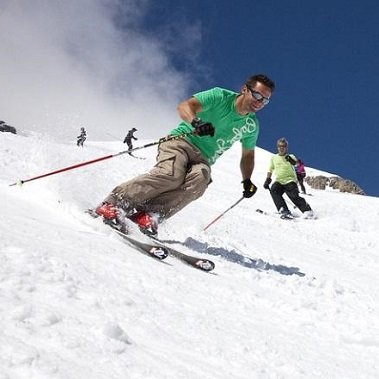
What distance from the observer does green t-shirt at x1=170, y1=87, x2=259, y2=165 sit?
19.7 feet

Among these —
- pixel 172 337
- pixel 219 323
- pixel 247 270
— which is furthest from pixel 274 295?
pixel 172 337

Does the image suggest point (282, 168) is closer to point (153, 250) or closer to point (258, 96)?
point (258, 96)

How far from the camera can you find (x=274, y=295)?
3.98m

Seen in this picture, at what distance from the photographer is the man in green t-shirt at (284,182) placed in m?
13.1

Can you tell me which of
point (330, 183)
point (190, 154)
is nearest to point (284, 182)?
point (190, 154)

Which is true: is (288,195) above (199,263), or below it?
above

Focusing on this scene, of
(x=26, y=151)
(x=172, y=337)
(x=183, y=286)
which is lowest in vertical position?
(x=172, y=337)

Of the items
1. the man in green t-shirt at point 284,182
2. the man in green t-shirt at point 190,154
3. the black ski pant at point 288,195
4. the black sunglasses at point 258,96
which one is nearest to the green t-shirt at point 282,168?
the man in green t-shirt at point 284,182

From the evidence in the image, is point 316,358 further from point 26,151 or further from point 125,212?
point 26,151

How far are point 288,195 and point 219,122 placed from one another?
754 cm

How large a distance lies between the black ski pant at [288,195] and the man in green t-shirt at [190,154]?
276 inches

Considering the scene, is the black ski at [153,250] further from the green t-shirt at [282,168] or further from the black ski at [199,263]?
the green t-shirt at [282,168]

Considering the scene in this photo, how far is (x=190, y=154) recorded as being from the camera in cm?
605

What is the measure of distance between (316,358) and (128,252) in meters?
1.77
